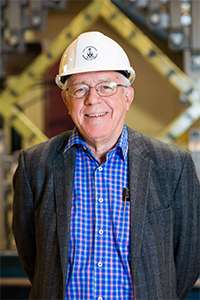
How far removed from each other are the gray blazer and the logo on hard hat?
1.00 feet

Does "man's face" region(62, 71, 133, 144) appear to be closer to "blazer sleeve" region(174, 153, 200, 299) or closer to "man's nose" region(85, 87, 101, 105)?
"man's nose" region(85, 87, 101, 105)

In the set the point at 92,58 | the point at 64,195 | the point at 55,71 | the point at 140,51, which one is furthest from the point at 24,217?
the point at 55,71

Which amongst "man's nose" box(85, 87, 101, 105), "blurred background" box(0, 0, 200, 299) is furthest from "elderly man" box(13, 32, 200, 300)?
"blurred background" box(0, 0, 200, 299)

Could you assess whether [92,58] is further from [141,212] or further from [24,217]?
[24,217]

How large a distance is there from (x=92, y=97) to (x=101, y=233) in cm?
40

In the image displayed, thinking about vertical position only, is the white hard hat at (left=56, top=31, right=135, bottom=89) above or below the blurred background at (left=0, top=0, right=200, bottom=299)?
below

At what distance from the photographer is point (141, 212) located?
1.85m

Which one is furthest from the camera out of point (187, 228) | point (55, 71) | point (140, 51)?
point (55, 71)

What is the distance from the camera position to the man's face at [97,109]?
1851 mm

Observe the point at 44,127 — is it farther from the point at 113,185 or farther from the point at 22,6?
the point at 113,185

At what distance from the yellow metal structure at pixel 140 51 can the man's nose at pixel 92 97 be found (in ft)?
7.99

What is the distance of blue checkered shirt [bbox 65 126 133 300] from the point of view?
5.95 feet

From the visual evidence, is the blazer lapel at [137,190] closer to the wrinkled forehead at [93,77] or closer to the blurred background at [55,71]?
the wrinkled forehead at [93,77]

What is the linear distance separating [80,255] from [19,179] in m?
0.39
